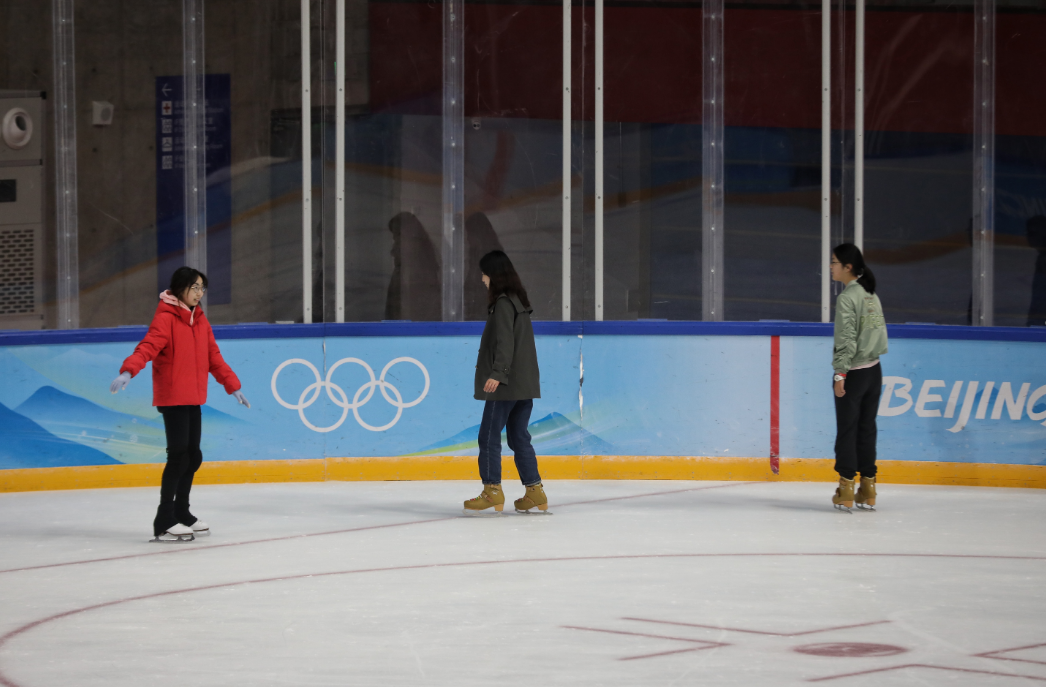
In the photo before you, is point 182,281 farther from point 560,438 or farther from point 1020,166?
point 1020,166

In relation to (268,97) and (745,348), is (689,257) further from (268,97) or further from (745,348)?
(268,97)

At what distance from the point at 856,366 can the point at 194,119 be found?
5268mm

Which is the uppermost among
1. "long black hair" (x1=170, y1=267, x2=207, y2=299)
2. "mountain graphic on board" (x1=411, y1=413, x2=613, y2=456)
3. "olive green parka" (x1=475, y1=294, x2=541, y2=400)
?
"long black hair" (x1=170, y1=267, x2=207, y2=299)

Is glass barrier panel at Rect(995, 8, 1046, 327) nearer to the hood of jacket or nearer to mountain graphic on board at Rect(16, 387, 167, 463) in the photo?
the hood of jacket

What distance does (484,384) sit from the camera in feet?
27.3

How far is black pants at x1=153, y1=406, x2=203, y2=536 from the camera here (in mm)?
7465

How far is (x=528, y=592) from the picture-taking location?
602 centimetres

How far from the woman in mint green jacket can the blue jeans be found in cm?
188

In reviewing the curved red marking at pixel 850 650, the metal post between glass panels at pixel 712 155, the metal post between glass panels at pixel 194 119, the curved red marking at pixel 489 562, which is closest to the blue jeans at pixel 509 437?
the curved red marking at pixel 489 562

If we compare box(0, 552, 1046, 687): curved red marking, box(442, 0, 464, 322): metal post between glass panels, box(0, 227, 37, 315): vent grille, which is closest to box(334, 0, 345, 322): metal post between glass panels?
box(442, 0, 464, 322): metal post between glass panels

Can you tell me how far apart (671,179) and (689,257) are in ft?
2.05

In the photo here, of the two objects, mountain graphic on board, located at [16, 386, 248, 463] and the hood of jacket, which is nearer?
the hood of jacket

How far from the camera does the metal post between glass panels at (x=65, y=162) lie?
10.3m

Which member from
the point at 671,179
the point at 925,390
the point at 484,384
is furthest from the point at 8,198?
the point at 925,390
